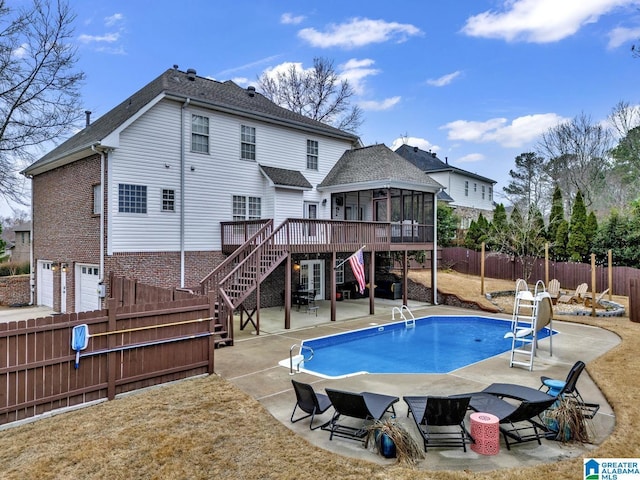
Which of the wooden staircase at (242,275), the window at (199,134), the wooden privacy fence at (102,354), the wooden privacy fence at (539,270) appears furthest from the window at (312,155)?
the wooden privacy fence at (539,270)

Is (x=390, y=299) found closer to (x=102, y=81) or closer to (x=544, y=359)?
(x=544, y=359)

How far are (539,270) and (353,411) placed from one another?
75.7 ft

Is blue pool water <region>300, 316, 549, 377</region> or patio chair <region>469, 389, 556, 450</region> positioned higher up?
patio chair <region>469, 389, 556, 450</region>

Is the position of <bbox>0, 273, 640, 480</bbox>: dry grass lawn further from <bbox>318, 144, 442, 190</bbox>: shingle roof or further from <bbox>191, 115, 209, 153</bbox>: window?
<bbox>318, 144, 442, 190</bbox>: shingle roof

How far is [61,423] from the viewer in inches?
238

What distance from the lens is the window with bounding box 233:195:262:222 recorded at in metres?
16.9

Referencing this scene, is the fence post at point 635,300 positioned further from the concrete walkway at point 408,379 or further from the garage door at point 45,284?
the garage door at point 45,284

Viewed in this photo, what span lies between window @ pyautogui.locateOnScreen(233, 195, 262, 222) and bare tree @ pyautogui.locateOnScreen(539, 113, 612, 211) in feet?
104

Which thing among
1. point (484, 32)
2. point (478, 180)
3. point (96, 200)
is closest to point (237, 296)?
point (96, 200)

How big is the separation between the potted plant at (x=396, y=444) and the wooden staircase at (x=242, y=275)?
687cm

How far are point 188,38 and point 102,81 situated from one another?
5.37 metres

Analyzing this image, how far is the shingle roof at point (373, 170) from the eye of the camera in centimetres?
1834

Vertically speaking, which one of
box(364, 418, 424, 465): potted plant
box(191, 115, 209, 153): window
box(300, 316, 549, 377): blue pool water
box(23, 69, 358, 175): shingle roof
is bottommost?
Result: box(300, 316, 549, 377): blue pool water

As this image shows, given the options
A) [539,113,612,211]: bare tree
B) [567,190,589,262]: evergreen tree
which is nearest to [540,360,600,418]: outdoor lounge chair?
[567,190,589,262]: evergreen tree
